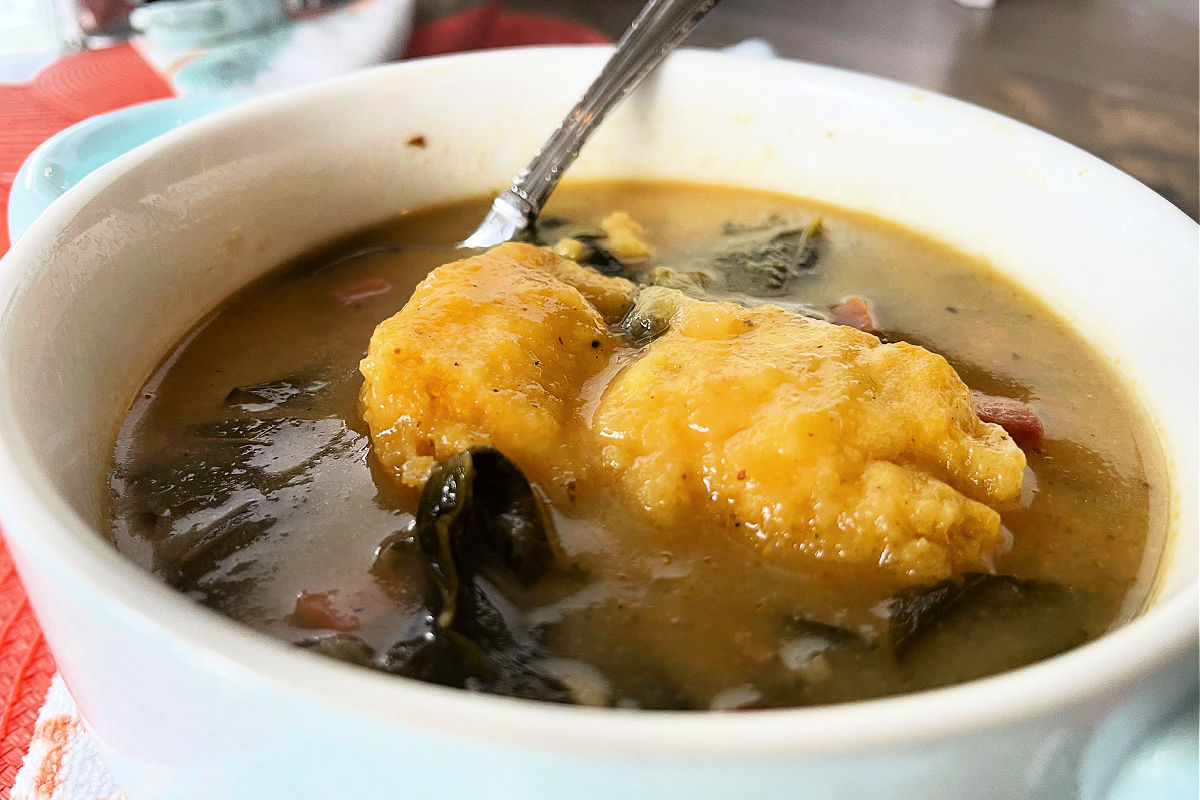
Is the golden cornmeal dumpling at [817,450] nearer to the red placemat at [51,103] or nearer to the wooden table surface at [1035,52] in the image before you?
the red placemat at [51,103]

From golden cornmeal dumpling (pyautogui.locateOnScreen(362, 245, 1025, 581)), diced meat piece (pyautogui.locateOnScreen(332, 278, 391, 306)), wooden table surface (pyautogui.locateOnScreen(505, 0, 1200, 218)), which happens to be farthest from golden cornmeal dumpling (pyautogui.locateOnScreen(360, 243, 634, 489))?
wooden table surface (pyautogui.locateOnScreen(505, 0, 1200, 218))

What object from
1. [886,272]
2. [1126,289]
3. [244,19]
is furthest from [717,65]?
[244,19]

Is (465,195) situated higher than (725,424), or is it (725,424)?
(725,424)

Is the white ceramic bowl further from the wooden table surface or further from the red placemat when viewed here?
the wooden table surface

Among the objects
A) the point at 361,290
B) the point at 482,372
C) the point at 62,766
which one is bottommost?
the point at 62,766

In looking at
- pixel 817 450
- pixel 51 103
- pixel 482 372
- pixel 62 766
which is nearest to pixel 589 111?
pixel 482 372

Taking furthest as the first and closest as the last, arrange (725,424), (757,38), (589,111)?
1. (757,38)
2. (589,111)
3. (725,424)

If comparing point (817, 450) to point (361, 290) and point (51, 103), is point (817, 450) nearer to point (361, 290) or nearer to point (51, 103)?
point (361, 290)
